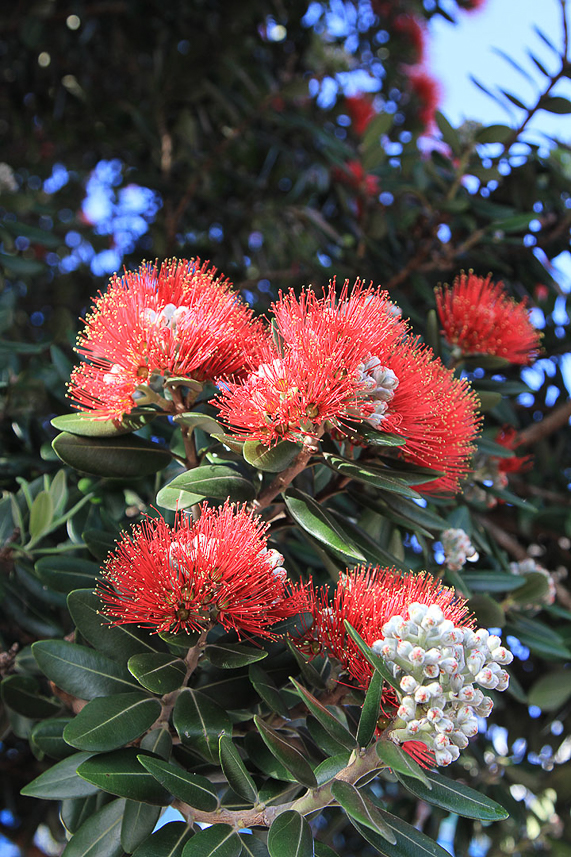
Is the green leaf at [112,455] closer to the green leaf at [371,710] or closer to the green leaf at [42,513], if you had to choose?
the green leaf at [42,513]

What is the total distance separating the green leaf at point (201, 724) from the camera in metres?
1.03

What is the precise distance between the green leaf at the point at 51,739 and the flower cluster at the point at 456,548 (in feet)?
2.73

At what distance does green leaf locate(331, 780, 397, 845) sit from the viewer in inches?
34.1

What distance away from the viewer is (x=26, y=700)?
133cm

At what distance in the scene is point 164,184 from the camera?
3131 mm

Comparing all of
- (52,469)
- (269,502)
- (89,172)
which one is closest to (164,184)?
(89,172)


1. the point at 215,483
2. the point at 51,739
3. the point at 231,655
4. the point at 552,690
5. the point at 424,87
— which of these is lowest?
the point at 552,690

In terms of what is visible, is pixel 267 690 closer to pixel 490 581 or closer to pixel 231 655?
pixel 231 655

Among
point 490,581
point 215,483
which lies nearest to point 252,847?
point 215,483

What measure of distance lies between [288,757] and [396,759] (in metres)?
0.15

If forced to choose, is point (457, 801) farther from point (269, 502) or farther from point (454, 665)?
point (269, 502)

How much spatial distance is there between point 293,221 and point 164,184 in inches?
33.3

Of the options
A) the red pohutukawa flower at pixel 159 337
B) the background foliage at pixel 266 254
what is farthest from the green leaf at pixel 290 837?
the red pohutukawa flower at pixel 159 337

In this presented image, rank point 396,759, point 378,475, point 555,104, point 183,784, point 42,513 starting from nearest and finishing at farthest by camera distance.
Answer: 1. point 396,759
2. point 183,784
3. point 378,475
4. point 42,513
5. point 555,104
